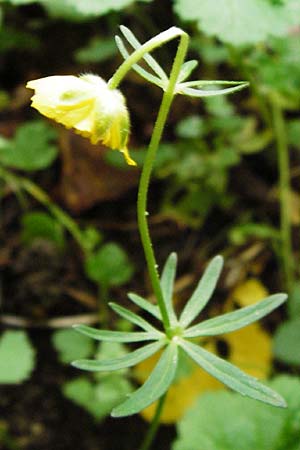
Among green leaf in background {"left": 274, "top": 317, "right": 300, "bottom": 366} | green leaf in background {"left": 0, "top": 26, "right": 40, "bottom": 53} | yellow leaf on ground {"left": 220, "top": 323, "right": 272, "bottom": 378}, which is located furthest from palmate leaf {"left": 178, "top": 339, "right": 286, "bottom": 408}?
green leaf in background {"left": 0, "top": 26, "right": 40, "bottom": 53}

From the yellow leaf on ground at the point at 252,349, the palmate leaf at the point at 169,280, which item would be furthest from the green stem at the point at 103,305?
the palmate leaf at the point at 169,280

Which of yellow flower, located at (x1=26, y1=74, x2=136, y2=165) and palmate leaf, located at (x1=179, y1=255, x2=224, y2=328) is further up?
yellow flower, located at (x1=26, y1=74, x2=136, y2=165)

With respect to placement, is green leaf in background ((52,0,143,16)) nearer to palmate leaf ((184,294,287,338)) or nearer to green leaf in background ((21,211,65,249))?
green leaf in background ((21,211,65,249))

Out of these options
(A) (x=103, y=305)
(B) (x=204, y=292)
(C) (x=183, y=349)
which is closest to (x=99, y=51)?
(A) (x=103, y=305)

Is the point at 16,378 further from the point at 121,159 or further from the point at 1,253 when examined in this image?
the point at 121,159

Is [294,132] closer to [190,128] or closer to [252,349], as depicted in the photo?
[190,128]
